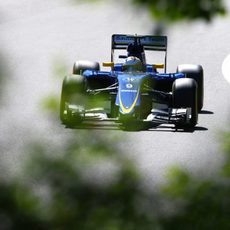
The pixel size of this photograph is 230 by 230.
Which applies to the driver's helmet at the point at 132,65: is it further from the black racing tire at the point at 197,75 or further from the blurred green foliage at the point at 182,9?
the blurred green foliage at the point at 182,9

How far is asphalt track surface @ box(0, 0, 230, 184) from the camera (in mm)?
4492

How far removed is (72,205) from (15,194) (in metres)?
0.30

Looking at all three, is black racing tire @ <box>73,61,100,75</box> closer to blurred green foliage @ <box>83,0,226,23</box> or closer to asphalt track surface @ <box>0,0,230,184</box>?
asphalt track surface @ <box>0,0,230,184</box>

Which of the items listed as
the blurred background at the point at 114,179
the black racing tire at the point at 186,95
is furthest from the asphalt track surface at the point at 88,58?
the black racing tire at the point at 186,95

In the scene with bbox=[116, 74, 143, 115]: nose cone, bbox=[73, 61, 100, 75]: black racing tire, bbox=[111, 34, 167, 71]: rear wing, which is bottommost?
bbox=[116, 74, 143, 115]: nose cone

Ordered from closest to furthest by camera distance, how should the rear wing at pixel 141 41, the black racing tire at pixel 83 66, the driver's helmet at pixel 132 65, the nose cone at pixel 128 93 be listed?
1. the nose cone at pixel 128 93
2. the driver's helmet at pixel 132 65
3. the rear wing at pixel 141 41
4. the black racing tire at pixel 83 66

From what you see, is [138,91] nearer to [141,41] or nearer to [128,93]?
[128,93]

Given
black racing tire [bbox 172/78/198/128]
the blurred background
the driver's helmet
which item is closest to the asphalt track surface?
the blurred background

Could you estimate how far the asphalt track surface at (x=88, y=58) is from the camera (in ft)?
14.7

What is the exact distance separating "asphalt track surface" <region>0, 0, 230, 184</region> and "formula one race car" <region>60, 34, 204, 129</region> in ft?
0.68

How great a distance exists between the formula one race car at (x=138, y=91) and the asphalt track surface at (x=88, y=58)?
0.21m

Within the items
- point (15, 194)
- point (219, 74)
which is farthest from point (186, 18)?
point (219, 74)

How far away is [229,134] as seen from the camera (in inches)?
178

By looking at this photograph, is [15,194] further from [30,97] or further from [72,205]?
[30,97]
